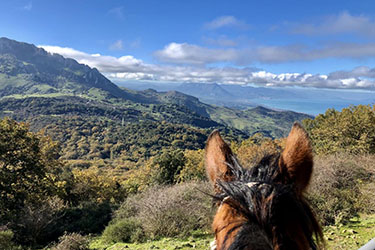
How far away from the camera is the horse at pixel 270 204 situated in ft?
2.99

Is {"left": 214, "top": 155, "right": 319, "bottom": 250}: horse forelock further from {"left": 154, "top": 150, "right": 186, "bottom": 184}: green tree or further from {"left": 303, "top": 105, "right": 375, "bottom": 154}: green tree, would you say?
{"left": 154, "top": 150, "right": 186, "bottom": 184}: green tree

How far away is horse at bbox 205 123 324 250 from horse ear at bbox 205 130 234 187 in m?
0.01

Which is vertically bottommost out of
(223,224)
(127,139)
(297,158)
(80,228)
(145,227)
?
(127,139)

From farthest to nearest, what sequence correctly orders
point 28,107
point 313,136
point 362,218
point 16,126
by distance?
point 28,107 → point 313,136 → point 16,126 → point 362,218

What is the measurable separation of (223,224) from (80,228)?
513 inches

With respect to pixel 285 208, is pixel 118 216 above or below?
below

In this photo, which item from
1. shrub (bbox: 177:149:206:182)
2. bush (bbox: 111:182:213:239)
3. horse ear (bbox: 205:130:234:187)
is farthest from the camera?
shrub (bbox: 177:149:206:182)

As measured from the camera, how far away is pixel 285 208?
1015 millimetres

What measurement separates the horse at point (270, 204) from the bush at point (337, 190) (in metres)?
4.72

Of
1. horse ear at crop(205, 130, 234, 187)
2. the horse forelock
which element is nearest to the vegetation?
horse ear at crop(205, 130, 234, 187)

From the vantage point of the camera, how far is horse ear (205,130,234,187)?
1.40 meters

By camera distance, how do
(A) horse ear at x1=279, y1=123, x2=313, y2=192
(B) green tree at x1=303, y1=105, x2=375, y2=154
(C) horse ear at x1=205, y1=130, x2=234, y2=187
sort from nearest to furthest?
1. (A) horse ear at x1=279, y1=123, x2=313, y2=192
2. (C) horse ear at x1=205, y1=130, x2=234, y2=187
3. (B) green tree at x1=303, y1=105, x2=375, y2=154

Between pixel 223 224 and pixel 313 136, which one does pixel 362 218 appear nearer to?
pixel 223 224

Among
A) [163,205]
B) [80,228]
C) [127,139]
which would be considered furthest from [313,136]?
[127,139]
